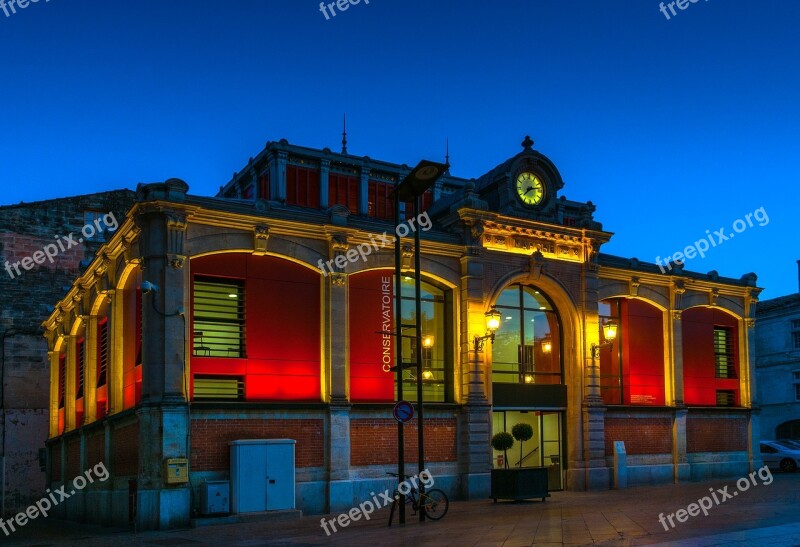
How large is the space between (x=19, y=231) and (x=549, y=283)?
80.1 feet

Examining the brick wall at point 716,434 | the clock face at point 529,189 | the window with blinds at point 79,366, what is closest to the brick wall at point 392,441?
the clock face at point 529,189

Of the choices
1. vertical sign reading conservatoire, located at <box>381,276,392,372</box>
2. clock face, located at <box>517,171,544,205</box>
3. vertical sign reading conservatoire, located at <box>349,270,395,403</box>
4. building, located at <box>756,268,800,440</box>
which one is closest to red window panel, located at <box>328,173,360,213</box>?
clock face, located at <box>517,171,544,205</box>

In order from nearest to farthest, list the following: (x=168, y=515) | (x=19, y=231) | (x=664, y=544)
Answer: (x=664, y=544)
(x=168, y=515)
(x=19, y=231)

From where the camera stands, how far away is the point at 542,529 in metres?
18.4

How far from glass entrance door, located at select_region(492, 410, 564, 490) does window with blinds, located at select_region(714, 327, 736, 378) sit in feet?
29.0

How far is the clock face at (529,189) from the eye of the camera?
99.3ft

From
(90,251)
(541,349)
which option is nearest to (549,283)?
(541,349)

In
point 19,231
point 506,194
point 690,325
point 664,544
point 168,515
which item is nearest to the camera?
point 664,544

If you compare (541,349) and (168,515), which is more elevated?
(541,349)

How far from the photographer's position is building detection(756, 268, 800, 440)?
184 feet

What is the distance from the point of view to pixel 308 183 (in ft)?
117

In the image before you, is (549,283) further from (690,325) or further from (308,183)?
(308,183)

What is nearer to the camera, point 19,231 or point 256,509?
point 256,509

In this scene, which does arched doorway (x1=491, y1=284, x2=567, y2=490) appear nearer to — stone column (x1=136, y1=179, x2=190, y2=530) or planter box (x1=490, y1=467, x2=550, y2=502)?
planter box (x1=490, y1=467, x2=550, y2=502)
